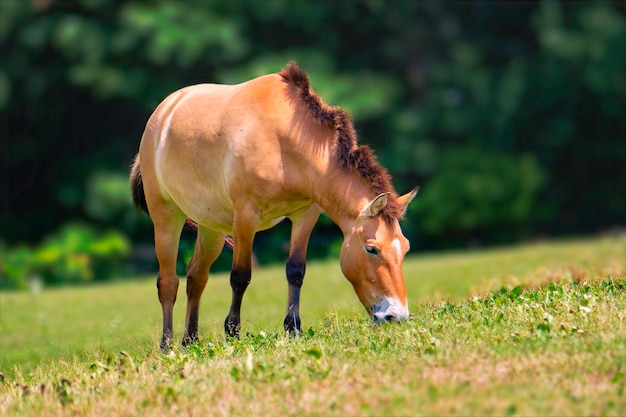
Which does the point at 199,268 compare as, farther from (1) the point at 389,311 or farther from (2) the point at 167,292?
(1) the point at 389,311

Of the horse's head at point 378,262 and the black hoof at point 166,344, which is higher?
the horse's head at point 378,262

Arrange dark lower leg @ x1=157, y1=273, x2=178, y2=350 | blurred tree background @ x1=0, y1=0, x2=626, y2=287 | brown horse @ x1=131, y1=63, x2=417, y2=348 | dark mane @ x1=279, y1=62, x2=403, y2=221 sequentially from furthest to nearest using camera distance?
blurred tree background @ x1=0, y1=0, x2=626, y2=287
dark lower leg @ x1=157, y1=273, x2=178, y2=350
dark mane @ x1=279, y1=62, x2=403, y2=221
brown horse @ x1=131, y1=63, x2=417, y2=348

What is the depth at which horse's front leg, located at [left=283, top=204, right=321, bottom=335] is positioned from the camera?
28.3 ft

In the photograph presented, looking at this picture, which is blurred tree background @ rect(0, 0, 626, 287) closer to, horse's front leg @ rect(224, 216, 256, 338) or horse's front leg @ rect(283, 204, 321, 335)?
horse's front leg @ rect(283, 204, 321, 335)

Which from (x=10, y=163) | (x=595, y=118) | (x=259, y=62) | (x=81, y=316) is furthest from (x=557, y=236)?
(x=81, y=316)

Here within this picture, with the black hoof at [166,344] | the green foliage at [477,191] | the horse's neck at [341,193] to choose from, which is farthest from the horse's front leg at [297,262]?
the green foliage at [477,191]

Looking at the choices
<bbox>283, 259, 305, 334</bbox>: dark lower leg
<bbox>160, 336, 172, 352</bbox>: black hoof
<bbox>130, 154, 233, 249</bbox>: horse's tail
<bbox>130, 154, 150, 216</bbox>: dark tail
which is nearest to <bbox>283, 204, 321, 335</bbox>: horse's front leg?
<bbox>283, 259, 305, 334</bbox>: dark lower leg

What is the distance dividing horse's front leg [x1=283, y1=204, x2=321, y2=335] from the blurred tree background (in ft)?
48.1

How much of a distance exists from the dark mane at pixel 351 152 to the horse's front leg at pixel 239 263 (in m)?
1.03

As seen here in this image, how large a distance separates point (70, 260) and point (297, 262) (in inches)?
607

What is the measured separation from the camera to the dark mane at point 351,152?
790 centimetres

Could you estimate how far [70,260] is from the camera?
76.1 ft

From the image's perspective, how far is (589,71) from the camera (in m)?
26.6

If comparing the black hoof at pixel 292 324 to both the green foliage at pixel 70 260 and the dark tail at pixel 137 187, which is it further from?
the green foliage at pixel 70 260
